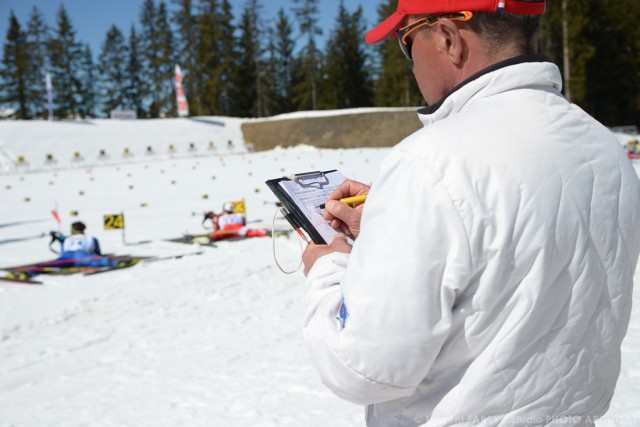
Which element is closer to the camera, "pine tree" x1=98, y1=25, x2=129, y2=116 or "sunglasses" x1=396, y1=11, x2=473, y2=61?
"sunglasses" x1=396, y1=11, x2=473, y2=61

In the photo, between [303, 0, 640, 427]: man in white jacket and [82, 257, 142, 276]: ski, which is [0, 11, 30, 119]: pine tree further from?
[303, 0, 640, 427]: man in white jacket

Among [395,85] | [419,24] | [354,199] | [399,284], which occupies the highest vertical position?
[395,85]

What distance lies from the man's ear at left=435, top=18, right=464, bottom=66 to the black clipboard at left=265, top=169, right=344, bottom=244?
0.52 metres

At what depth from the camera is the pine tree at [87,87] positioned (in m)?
54.9

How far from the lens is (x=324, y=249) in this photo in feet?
4.34

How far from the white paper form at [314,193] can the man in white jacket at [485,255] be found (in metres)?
0.18

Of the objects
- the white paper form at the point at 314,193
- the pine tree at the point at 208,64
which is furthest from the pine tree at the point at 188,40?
the white paper form at the point at 314,193

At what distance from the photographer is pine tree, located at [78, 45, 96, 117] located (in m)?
54.9

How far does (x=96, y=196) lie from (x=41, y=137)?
560 inches

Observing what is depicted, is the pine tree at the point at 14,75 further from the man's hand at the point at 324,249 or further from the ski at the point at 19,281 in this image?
the man's hand at the point at 324,249

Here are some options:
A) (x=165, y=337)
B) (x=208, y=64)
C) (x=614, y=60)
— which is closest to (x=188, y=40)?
(x=208, y=64)

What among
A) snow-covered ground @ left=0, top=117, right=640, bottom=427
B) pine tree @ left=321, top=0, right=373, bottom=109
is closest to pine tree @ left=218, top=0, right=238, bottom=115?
pine tree @ left=321, top=0, right=373, bottom=109

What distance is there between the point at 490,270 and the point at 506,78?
1.28ft

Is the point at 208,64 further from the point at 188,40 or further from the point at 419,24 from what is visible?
the point at 419,24
